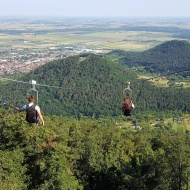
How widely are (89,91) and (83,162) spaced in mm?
81326

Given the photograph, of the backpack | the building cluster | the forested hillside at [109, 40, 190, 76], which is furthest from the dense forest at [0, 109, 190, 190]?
the forested hillside at [109, 40, 190, 76]

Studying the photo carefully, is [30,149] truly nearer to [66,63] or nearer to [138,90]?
[138,90]

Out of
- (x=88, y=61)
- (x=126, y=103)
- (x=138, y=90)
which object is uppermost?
(x=126, y=103)

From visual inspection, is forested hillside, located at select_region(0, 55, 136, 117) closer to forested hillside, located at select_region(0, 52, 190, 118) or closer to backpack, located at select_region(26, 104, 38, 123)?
forested hillside, located at select_region(0, 52, 190, 118)

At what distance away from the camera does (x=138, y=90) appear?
111 metres

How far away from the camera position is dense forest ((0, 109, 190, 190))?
24.5 metres

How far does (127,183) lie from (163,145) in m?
7.88

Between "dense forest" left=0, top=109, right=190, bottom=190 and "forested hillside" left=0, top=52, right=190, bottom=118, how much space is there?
5991 centimetres

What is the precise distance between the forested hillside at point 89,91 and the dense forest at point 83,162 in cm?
5991

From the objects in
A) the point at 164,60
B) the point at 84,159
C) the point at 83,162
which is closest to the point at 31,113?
the point at 84,159

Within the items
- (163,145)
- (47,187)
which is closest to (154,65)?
(163,145)

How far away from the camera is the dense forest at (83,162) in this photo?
24.5m

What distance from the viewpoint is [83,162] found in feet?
96.5

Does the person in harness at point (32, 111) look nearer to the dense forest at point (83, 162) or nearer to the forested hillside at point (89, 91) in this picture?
the dense forest at point (83, 162)
